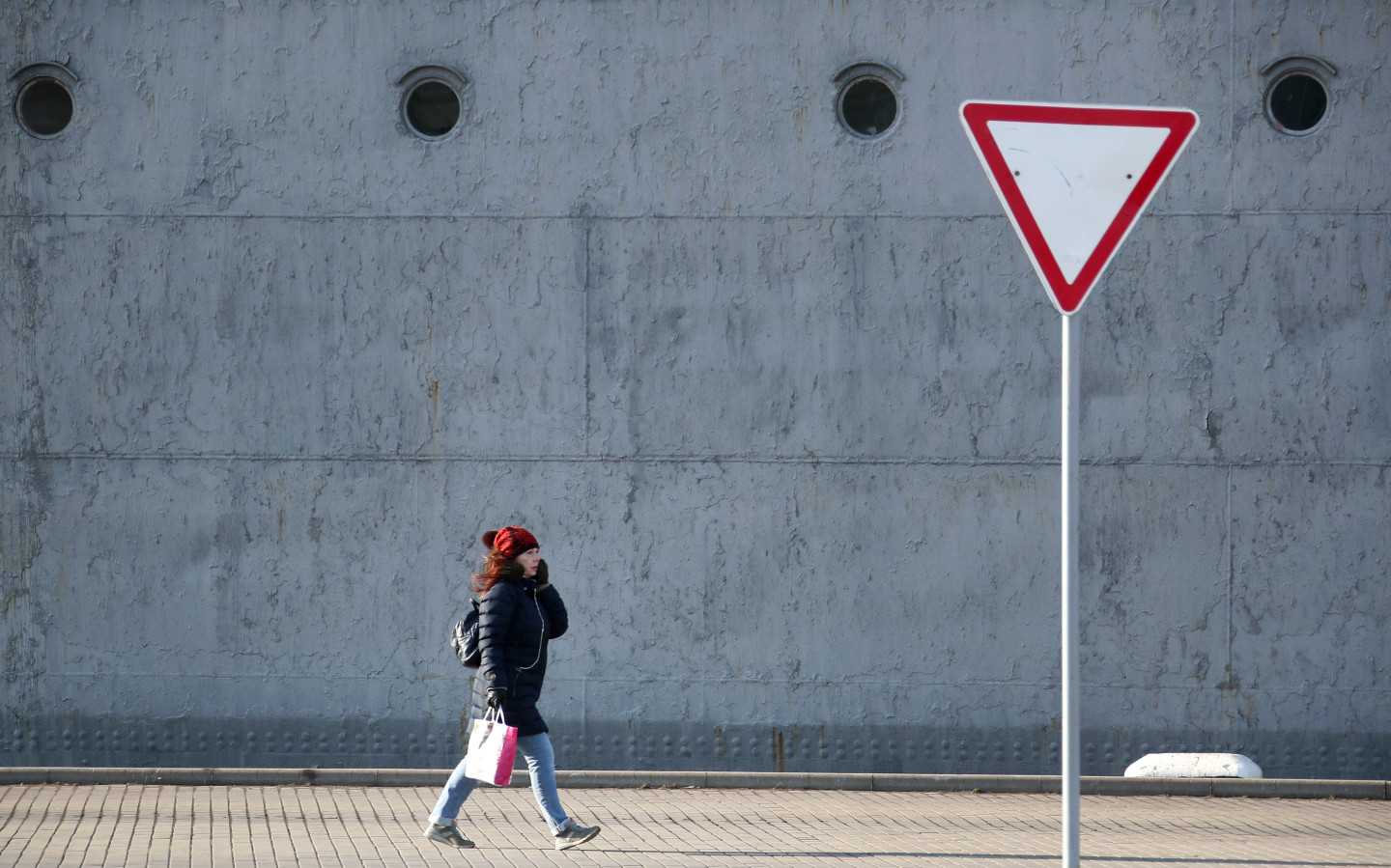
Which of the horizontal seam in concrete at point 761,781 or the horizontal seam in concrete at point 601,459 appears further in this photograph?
the horizontal seam in concrete at point 601,459

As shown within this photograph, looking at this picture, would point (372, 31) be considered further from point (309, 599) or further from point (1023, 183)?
point (1023, 183)

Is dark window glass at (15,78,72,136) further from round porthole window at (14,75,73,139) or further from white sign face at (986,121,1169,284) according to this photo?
white sign face at (986,121,1169,284)

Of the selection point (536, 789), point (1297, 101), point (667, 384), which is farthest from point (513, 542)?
point (1297, 101)

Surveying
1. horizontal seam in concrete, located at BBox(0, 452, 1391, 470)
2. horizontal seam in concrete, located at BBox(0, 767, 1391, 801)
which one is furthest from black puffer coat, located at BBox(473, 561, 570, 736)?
horizontal seam in concrete, located at BBox(0, 452, 1391, 470)

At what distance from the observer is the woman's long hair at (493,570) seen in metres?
6.65

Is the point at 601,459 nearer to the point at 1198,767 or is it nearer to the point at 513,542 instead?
the point at 513,542

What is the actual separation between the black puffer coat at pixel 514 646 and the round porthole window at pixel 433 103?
325 cm

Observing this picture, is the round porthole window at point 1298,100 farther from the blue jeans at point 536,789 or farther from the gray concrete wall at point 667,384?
the blue jeans at point 536,789

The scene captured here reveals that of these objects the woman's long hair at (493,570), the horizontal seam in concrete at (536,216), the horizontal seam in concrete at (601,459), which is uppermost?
the horizontal seam in concrete at (536,216)

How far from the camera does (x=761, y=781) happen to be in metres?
8.21

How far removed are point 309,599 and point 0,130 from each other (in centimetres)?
342

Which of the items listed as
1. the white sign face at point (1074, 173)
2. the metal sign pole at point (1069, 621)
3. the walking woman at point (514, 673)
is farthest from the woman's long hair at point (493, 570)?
the white sign face at point (1074, 173)

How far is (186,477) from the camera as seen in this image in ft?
27.7

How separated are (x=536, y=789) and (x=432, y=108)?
4.28m
